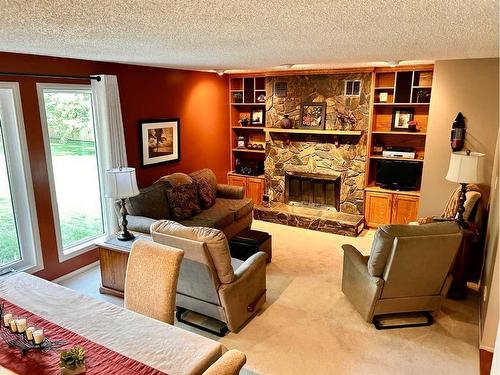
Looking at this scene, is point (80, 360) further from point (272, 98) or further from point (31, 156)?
point (272, 98)

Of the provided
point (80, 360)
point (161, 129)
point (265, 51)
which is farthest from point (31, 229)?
point (265, 51)

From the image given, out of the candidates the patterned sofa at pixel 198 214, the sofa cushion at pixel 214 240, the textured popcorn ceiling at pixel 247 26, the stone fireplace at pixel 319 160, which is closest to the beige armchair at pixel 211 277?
the sofa cushion at pixel 214 240

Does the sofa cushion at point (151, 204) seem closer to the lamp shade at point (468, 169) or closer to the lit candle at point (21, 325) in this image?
the lit candle at point (21, 325)

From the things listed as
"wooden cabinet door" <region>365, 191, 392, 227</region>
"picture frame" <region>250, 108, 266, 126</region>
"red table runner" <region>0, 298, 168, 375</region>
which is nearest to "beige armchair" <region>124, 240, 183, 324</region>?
"red table runner" <region>0, 298, 168, 375</region>

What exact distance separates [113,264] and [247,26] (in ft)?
9.46

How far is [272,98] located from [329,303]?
4090mm

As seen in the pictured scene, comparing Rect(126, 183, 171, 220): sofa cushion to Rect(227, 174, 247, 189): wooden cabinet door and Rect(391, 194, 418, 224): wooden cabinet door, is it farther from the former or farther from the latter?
Rect(391, 194, 418, 224): wooden cabinet door

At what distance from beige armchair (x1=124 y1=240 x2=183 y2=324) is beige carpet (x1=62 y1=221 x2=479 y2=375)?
102 cm

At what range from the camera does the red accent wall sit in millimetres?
3854

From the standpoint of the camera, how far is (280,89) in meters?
6.63

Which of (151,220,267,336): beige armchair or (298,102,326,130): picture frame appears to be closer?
(151,220,267,336): beige armchair

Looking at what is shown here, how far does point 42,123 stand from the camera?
12.9 ft

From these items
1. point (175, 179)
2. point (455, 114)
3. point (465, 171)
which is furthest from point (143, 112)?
point (455, 114)

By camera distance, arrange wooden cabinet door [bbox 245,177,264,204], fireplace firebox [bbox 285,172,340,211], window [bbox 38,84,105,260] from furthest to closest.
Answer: wooden cabinet door [bbox 245,177,264,204]
fireplace firebox [bbox 285,172,340,211]
window [bbox 38,84,105,260]
